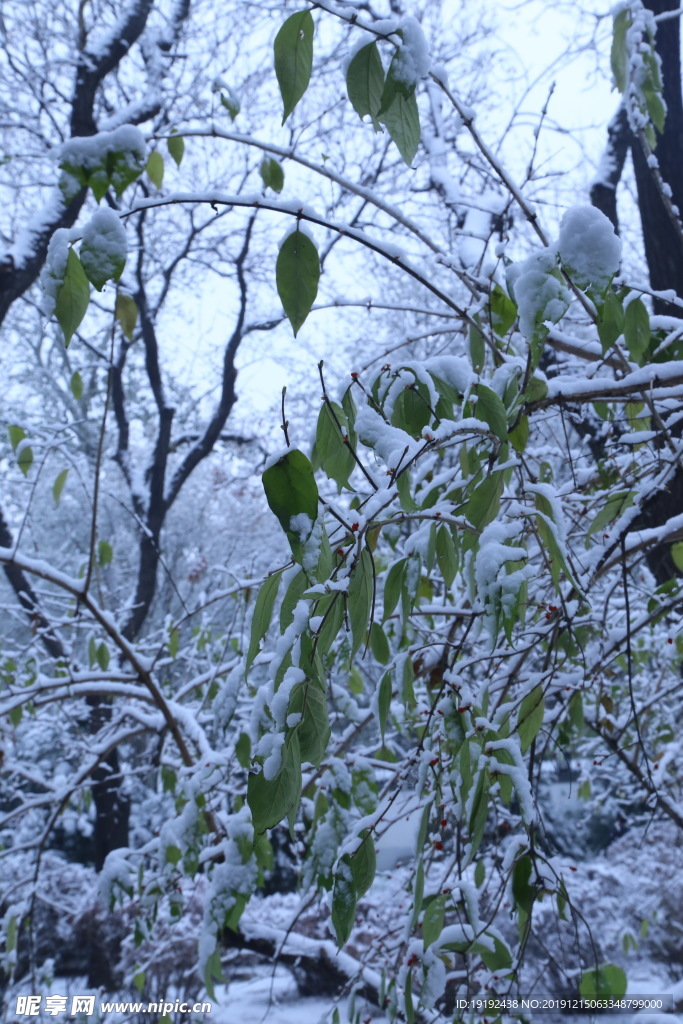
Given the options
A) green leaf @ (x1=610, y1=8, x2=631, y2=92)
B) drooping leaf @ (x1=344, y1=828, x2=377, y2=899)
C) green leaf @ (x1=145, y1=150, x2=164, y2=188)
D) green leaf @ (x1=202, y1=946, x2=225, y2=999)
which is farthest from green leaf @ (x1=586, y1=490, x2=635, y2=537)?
green leaf @ (x1=202, y1=946, x2=225, y2=999)

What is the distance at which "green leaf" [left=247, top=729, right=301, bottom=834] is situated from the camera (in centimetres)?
59

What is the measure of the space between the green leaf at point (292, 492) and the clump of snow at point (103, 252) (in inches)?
11.2

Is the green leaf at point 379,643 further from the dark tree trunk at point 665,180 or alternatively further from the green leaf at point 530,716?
the dark tree trunk at point 665,180

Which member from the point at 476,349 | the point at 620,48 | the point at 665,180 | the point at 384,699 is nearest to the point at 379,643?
the point at 384,699

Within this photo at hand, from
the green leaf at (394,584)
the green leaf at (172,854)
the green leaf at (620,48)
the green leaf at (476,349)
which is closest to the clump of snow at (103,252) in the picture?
the green leaf at (394,584)

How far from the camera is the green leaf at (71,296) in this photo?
726 millimetres

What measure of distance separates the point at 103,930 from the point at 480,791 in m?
5.11

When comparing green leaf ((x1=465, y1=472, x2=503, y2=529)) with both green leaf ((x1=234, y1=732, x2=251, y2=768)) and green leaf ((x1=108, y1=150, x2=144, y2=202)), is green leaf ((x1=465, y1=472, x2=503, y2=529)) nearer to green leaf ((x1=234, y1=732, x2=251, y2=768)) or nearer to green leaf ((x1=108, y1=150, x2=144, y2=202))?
green leaf ((x1=108, y1=150, x2=144, y2=202))

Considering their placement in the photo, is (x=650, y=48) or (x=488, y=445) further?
(x=650, y=48)

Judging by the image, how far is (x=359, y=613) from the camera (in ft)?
2.43

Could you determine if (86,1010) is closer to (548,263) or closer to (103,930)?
(548,263)

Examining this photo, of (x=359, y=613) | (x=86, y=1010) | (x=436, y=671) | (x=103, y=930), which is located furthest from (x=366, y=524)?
(x=103, y=930)

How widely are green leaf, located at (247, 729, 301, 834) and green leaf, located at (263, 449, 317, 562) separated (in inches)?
7.9

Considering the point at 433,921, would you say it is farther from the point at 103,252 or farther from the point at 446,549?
the point at 103,252
